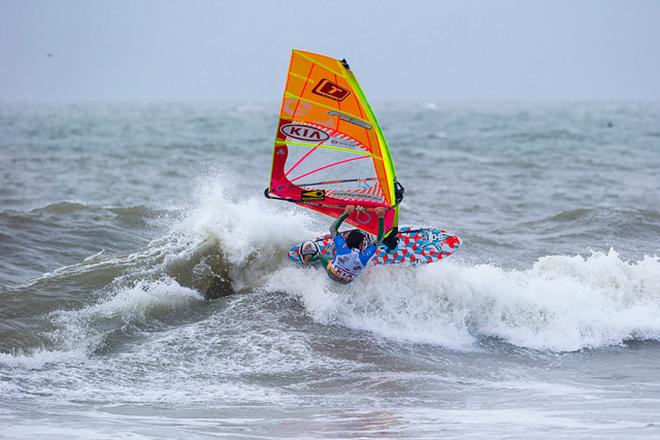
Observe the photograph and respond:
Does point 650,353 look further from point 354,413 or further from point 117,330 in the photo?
point 117,330

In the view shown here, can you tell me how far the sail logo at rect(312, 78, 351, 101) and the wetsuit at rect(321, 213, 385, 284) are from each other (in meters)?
1.20

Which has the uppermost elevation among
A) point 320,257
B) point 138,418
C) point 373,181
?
point 373,181

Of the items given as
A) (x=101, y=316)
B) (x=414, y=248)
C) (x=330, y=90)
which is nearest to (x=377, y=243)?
(x=414, y=248)

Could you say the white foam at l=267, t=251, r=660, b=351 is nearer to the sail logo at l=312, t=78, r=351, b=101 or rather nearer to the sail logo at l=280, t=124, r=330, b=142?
the sail logo at l=280, t=124, r=330, b=142

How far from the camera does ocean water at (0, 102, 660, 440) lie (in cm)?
650

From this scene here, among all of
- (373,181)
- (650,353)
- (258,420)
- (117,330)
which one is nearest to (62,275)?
(117,330)

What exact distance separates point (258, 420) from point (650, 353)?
170 inches

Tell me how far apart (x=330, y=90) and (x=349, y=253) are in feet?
5.42

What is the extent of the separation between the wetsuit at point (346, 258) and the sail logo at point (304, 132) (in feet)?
3.04

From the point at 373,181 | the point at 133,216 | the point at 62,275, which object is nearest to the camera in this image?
the point at 373,181

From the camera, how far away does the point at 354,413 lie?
261 inches

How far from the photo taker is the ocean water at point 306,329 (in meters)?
6.50

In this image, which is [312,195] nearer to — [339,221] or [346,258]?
[339,221]

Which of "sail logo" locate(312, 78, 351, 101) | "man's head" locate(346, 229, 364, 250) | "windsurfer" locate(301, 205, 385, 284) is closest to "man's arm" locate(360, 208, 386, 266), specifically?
"windsurfer" locate(301, 205, 385, 284)
